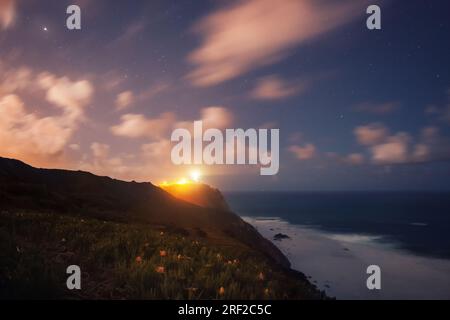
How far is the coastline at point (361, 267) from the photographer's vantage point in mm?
47344

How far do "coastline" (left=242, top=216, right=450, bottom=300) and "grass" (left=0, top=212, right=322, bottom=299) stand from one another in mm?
39597

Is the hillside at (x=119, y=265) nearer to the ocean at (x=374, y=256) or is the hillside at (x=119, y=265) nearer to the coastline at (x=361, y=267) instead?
the coastline at (x=361, y=267)

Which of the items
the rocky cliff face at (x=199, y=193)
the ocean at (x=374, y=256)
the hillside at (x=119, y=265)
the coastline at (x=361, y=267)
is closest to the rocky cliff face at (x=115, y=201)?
the coastline at (x=361, y=267)

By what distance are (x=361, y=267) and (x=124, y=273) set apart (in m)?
62.1

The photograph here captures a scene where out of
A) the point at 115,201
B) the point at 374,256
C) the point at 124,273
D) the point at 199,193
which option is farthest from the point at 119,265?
the point at 199,193

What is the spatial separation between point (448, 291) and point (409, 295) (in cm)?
741

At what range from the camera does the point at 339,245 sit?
84.4 meters

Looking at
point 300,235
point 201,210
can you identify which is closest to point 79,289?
point 201,210

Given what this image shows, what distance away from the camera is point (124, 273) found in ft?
24.3

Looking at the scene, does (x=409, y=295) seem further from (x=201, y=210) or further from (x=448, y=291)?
(x=201, y=210)

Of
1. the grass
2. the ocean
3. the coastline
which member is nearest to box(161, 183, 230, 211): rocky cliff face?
the coastline

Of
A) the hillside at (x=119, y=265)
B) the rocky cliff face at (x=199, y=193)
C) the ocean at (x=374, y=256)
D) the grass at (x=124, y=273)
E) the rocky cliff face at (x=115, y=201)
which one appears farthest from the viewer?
the rocky cliff face at (x=199, y=193)

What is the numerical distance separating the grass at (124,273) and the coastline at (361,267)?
130 ft

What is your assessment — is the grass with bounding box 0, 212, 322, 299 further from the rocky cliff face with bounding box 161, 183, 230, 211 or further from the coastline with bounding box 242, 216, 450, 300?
the rocky cliff face with bounding box 161, 183, 230, 211
